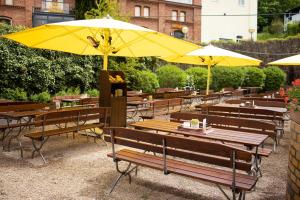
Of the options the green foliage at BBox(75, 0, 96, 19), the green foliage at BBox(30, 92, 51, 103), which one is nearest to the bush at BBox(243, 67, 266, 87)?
the green foliage at BBox(75, 0, 96, 19)

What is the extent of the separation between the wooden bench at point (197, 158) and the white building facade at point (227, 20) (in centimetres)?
3797

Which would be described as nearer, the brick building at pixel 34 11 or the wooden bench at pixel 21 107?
the wooden bench at pixel 21 107

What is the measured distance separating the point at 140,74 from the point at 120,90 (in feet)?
32.2

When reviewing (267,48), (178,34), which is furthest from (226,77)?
(178,34)

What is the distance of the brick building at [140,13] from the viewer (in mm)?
29969

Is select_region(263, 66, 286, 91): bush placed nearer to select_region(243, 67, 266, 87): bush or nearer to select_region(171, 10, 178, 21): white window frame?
select_region(243, 67, 266, 87): bush

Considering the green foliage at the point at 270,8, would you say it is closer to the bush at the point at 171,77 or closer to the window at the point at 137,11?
the window at the point at 137,11

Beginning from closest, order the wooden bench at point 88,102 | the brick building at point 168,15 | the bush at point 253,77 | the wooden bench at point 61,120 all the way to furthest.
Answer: the wooden bench at point 61,120
the wooden bench at point 88,102
the bush at point 253,77
the brick building at point 168,15

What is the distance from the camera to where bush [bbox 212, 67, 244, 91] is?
23109 millimetres

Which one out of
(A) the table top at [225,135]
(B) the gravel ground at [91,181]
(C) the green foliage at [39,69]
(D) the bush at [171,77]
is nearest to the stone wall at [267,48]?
(D) the bush at [171,77]

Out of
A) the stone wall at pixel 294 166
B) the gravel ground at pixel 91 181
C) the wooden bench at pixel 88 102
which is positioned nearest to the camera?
the stone wall at pixel 294 166

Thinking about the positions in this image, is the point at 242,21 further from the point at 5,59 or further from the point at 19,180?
the point at 19,180

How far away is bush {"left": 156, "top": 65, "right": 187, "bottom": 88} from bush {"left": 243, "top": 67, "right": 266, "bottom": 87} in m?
5.75

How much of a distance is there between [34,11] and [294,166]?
30.4 metres
